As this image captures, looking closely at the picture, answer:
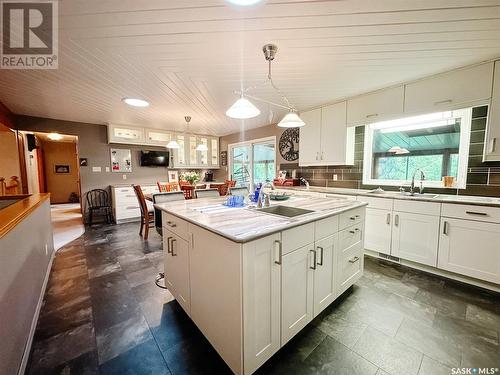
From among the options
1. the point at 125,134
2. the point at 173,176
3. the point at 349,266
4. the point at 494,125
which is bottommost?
the point at 349,266

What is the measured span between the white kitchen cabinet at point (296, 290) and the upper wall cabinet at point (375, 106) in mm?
2421

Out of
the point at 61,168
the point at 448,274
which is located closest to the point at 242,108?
the point at 448,274

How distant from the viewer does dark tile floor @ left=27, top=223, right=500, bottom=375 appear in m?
1.24

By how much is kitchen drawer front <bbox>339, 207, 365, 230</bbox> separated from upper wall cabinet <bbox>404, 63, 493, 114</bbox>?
163 cm

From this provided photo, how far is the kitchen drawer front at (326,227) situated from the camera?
4.72 ft

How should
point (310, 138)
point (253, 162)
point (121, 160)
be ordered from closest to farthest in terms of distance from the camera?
1. point (310, 138)
2. point (121, 160)
3. point (253, 162)

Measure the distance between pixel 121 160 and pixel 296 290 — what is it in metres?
5.25

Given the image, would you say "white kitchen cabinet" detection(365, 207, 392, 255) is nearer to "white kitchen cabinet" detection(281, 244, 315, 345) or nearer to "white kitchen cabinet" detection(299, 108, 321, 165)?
"white kitchen cabinet" detection(299, 108, 321, 165)

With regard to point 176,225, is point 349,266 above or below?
below

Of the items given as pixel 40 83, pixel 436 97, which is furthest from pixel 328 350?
pixel 40 83

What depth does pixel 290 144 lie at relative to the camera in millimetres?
4273

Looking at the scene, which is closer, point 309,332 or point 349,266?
point 309,332

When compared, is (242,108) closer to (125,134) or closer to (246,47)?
(246,47)

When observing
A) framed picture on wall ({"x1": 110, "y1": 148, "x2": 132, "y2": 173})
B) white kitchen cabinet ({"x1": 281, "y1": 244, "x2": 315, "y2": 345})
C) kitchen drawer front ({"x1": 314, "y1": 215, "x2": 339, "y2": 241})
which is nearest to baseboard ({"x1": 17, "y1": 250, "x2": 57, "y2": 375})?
white kitchen cabinet ({"x1": 281, "y1": 244, "x2": 315, "y2": 345})
